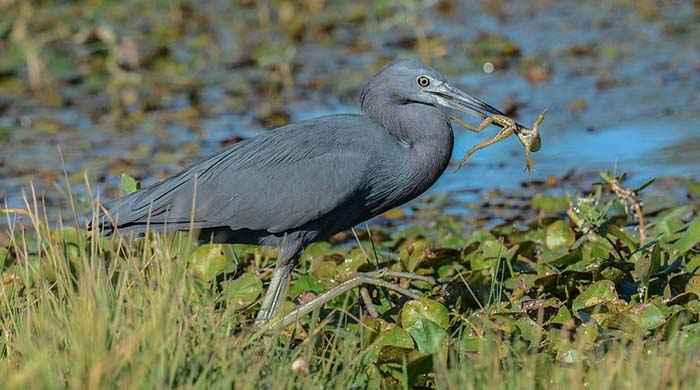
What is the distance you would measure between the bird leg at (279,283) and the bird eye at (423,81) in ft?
2.29

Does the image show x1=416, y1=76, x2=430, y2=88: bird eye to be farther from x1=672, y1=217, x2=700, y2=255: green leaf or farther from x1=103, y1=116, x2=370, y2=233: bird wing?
x1=672, y1=217, x2=700, y2=255: green leaf

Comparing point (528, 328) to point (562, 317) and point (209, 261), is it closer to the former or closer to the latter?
point (562, 317)

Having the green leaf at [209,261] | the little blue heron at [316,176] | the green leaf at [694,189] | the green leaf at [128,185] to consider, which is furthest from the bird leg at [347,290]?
the green leaf at [694,189]

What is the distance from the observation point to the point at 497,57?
30.5ft

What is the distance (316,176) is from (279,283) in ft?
1.24

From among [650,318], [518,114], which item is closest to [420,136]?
[650,318]

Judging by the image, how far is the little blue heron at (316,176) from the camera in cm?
456

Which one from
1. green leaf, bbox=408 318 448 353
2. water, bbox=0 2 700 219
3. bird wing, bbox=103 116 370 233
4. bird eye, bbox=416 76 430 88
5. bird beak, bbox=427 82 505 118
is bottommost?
water, bbox=0 2 700 219

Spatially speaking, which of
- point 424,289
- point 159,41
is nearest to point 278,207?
point 424,289

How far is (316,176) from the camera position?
15.0 ft

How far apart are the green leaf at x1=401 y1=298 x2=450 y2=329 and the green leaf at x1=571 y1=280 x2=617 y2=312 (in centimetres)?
45

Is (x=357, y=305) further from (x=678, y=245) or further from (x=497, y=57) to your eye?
(x=497, y=57)

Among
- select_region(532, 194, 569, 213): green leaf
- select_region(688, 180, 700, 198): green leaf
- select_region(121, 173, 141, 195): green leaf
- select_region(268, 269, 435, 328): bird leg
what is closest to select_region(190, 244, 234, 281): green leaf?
select_region(121, 173, 141, 195): green leaf

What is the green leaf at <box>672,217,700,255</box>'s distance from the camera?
4.66 metres
